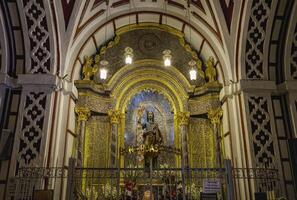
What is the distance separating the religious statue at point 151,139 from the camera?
31.5ft

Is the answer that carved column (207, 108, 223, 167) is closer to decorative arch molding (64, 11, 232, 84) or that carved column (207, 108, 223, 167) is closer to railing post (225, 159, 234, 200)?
decorative arch molding (64, 11, 232, 84)

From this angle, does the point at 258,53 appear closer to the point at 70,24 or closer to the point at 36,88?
the point at 70,24

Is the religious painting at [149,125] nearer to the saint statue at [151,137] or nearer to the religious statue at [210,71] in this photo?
the saint statue at [151,137]

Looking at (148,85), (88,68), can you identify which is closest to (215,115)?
(148,85)

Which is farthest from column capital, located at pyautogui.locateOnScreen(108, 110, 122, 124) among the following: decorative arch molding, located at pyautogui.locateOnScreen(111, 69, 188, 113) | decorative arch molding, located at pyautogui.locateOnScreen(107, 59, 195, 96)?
decorative arch molding, located at pyautogui.locateOnScreen(107, 59, 195, 96)

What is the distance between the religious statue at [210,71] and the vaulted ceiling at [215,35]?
74cm

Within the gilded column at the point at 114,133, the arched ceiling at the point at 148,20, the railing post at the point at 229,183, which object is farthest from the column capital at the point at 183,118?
the railing post at the point at 229,183

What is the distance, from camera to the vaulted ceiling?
776 cm

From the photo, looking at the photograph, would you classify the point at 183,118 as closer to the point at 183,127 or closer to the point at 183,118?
the point at 183,118

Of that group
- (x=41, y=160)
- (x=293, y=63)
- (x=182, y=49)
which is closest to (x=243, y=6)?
(x=293, y=63)

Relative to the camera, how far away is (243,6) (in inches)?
316

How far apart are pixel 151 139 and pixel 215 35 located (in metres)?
3.91

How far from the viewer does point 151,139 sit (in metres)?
9.89

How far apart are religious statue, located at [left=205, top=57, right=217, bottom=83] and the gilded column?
330 centimetres
